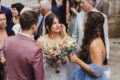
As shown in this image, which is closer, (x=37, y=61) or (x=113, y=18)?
(x=37, y=61)

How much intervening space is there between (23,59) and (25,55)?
50mm

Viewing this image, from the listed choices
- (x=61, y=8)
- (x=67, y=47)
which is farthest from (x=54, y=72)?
(x=61, y=8)

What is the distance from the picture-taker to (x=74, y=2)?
6.41 meters

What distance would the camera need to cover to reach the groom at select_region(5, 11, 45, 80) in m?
2.63

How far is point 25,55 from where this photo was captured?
8.62ft

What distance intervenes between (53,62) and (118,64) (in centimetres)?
407

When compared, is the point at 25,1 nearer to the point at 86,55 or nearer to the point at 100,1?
the point at 100,1

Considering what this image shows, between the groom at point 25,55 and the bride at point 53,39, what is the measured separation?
97 centimetres

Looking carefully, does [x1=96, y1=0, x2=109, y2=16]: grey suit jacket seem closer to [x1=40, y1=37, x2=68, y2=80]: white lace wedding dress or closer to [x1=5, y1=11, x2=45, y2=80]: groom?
[x1=40, y1=37, x2=68, y2=80]: white lace wedding dress

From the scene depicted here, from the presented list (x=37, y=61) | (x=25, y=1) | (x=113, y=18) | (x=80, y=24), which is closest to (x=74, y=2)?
(x=80, y=24)

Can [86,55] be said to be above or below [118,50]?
above

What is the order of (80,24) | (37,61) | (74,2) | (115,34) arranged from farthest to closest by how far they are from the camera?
(115,34), (74,2), (80,24), (37,61)

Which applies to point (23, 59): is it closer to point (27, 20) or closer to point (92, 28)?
point (27, 20)

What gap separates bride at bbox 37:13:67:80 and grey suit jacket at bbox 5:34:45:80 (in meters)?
0.99
